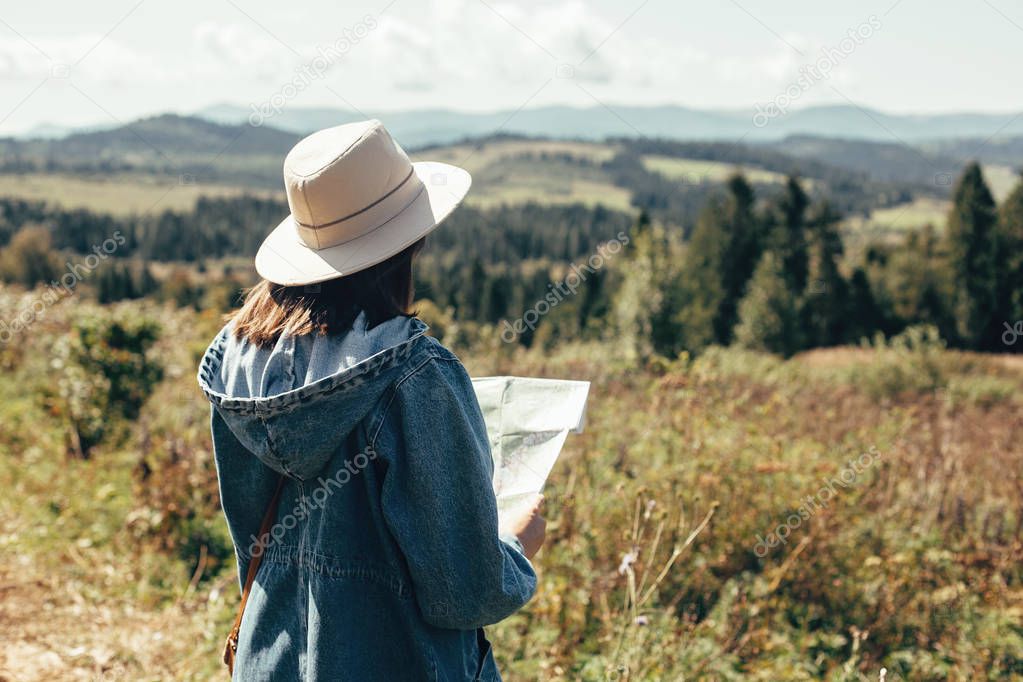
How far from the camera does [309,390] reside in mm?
1403

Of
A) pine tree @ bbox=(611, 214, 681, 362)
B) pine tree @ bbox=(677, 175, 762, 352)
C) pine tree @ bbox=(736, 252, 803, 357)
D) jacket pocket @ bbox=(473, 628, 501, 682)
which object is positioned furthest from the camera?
pine tree @ bbox=(677, 175, 762, 352)

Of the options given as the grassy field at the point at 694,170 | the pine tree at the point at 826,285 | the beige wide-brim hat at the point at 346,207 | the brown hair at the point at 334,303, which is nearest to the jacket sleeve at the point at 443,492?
the brown hair at the point at 334,303

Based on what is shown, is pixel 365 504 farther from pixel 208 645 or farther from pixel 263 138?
pixel 263 138

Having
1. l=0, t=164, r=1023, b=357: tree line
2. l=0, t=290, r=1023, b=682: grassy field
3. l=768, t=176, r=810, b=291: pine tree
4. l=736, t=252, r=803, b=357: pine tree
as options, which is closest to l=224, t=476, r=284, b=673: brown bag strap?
l=0, t=290, r=1023, b=682: grassy field

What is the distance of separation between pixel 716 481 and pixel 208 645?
259 centimetres

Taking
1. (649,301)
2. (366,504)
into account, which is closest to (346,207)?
(366,504)

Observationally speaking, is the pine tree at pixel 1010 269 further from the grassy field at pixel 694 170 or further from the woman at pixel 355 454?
the grassy field at pixel 694 170

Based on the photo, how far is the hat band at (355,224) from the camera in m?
1.58

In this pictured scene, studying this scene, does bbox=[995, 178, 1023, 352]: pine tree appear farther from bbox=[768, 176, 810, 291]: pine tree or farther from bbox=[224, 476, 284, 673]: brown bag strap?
bbox=[224, 476, 284, 673]: brown bag strap

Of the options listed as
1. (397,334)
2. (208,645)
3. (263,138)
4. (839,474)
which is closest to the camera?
(397,334)

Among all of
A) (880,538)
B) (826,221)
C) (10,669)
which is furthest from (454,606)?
(826,221)

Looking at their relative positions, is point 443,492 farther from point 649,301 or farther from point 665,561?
point 649,301

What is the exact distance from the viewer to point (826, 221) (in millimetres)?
39500

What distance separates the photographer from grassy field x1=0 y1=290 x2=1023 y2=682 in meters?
3.46
